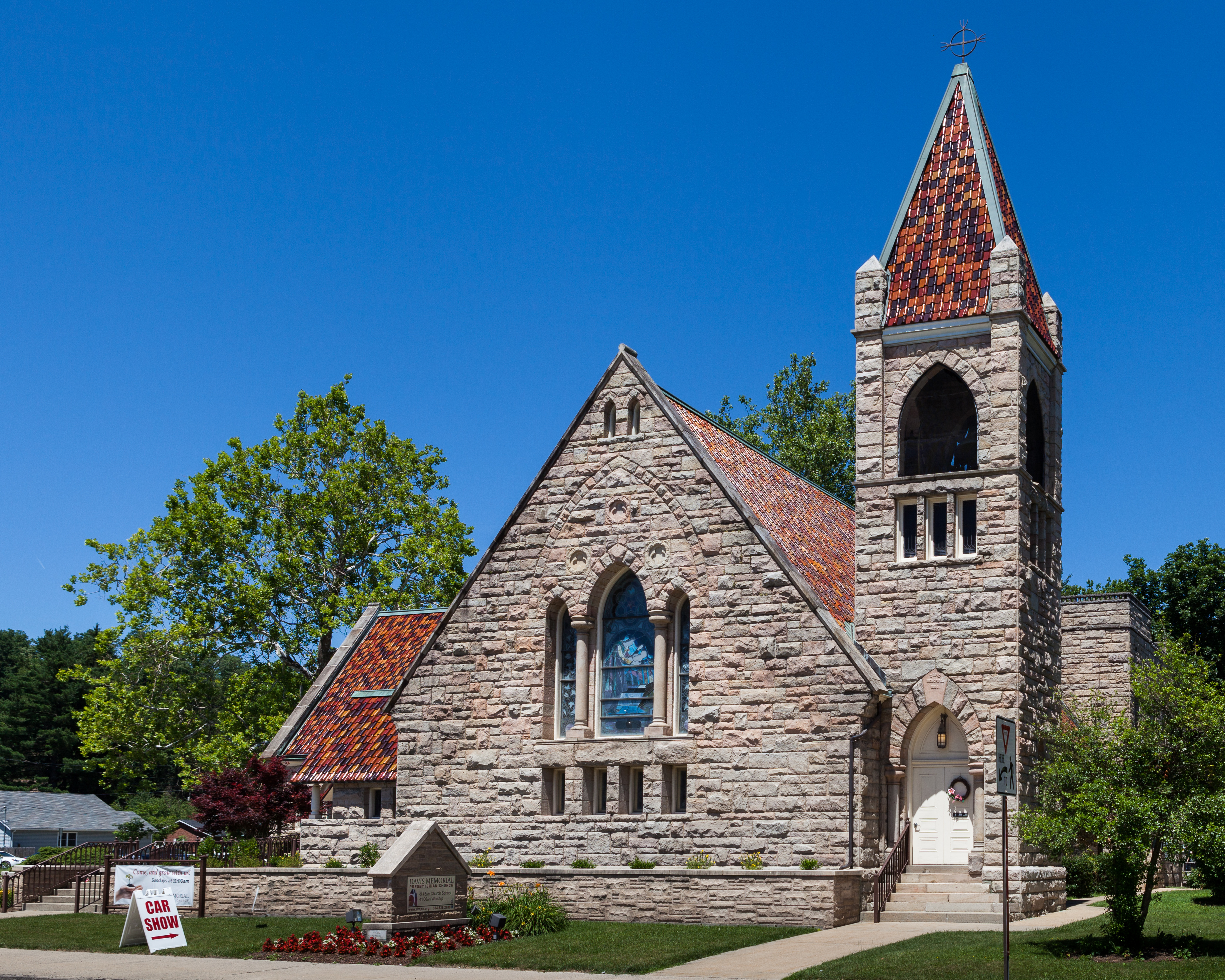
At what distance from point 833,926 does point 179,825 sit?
4031 cm

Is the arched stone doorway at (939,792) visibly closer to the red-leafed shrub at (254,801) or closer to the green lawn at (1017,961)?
the green lawn at (1017,961)

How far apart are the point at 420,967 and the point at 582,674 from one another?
8701 mm

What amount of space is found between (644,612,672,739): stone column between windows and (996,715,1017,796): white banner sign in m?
12.0

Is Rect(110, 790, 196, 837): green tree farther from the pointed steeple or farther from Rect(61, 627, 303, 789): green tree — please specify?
the pointed steeple

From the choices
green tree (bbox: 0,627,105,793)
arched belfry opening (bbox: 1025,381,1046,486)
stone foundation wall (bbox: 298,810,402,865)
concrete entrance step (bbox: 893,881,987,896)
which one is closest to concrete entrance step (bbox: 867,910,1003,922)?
concrete entrance step (bbox: 893,881,987,896)

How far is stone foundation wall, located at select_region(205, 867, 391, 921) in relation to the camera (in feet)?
86.8

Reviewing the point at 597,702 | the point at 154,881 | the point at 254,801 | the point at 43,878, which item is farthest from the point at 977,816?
the point at 43,878

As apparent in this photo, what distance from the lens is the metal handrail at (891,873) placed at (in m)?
24.1

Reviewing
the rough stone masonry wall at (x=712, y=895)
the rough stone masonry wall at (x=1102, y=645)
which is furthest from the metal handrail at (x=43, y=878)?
the rough stone masonry wall at (x=1102, y=645)

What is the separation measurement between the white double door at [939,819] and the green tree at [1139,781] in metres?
5.36

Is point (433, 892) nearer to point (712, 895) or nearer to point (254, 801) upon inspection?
point (712, 895)

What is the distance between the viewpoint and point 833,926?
23.0 metres

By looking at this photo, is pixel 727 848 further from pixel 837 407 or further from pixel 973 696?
pixel 837 407

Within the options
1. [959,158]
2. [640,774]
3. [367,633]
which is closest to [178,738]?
[367,633]
